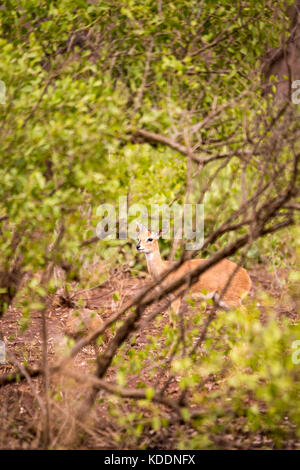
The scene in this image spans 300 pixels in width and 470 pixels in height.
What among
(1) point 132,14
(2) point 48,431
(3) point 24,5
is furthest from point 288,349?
(3) point 24,5

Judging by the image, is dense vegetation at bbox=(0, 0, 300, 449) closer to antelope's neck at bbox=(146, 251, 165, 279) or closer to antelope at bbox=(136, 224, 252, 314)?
antelope at bbox=(136, 224, 252, 314)

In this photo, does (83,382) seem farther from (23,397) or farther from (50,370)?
(23,397)

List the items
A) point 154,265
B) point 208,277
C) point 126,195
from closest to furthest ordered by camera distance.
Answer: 1. point 126,195
2. point 208,277
3. point 154,265

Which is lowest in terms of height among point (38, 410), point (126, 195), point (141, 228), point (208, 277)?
point (208, 277)

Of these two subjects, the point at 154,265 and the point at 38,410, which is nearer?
the point at 38,410

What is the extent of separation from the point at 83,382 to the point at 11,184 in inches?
57.4

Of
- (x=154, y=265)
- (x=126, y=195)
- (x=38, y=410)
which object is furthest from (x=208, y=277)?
(x=38, y=410)

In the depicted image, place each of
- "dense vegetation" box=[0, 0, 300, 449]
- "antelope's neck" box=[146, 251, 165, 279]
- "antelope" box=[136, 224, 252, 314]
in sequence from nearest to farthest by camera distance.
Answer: "dense vegetation" box=[0, 0, 300, 449], "antelope" box=[136, 224, 252, 314], "antelope's neck" box=[146, 251, 165, 279]

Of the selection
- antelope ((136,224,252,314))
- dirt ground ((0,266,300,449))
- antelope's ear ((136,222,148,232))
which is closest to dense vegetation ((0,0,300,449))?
dirt ground ((0,266,300,449))

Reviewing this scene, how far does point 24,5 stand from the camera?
5.19 meters

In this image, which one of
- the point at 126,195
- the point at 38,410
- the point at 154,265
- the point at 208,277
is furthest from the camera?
the point at 154,265

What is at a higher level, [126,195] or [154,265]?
[126,195]

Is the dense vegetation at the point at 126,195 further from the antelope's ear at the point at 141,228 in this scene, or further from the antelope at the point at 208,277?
the antelope at the point at 208,277

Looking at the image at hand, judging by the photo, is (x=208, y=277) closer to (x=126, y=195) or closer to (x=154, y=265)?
(x=154, y=265)
